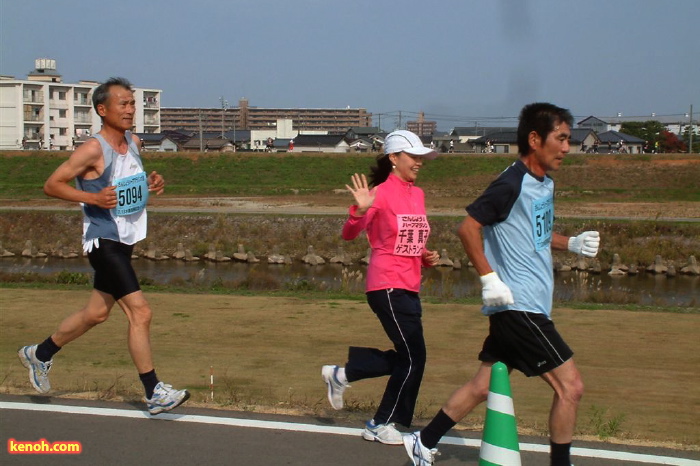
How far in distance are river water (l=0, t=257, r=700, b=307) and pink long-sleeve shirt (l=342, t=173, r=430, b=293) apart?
11871mm

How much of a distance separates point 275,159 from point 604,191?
77.6 feet

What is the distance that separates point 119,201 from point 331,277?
757 inches

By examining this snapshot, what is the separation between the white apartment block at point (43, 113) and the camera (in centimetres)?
8350

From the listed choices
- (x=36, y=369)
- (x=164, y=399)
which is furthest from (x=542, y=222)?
(x=36, y=369)

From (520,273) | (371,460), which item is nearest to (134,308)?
(371,460)

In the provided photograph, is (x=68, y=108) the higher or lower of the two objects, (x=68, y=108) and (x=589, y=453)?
the higher

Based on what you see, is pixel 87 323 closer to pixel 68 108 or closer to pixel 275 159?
pixel 275 159

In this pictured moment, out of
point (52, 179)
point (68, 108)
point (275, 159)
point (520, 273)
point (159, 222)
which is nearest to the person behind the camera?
point (520, 273)

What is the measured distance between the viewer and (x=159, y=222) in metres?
32.8

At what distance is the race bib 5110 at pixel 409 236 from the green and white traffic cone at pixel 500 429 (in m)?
1.21

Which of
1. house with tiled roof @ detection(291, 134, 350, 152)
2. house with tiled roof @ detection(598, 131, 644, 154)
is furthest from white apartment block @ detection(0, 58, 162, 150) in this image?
house with tiled roof @ detection(598, 131, 644, 154)

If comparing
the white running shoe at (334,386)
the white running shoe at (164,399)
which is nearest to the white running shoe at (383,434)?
the white running shoe at (334,386)

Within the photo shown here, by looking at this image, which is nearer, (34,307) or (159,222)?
(34,307)

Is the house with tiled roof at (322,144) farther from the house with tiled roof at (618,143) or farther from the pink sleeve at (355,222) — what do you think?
the pink sleeve at (355,222)
